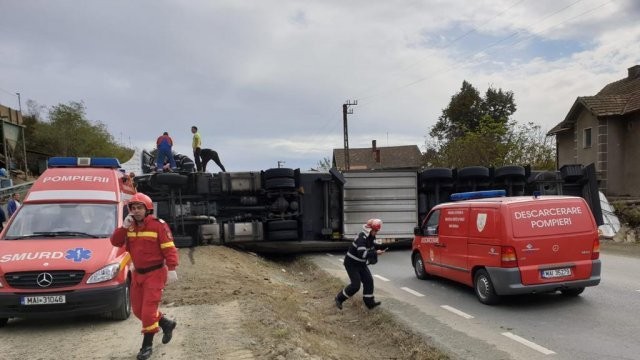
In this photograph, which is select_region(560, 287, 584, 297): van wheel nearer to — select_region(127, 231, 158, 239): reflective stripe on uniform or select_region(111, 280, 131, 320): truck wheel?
select_region(127, 231, 158, 239): reflective stripe on uniform

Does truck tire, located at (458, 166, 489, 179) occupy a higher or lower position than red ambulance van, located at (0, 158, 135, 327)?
higher

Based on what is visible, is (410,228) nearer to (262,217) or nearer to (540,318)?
(262,217)

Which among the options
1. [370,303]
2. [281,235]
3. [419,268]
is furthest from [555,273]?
[281,235]

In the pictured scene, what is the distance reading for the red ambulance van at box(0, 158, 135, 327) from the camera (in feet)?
21.5

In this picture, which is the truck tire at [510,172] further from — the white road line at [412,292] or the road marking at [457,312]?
the road marking at [457,312]

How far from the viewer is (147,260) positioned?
5523mm

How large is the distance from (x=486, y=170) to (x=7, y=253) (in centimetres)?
1408

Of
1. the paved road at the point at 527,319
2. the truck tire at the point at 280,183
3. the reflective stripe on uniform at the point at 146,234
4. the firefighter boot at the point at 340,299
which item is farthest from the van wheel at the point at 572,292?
the truck tire at the point at 280,183

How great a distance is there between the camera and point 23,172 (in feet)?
136

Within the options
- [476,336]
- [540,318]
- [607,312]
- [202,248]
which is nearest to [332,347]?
[476,336]

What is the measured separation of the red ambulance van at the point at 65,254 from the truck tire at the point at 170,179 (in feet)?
20.9

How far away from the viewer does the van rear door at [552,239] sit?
7.98 meters

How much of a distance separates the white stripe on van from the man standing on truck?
25.8 ft

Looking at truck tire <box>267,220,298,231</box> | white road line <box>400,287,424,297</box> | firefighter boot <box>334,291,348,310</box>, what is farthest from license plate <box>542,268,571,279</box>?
truck tire <box>267,220,298,231</box>
